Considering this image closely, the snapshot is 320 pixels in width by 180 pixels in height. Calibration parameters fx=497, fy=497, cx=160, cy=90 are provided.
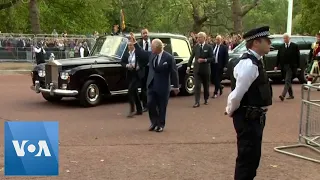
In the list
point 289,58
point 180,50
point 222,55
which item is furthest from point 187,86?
point 289,58

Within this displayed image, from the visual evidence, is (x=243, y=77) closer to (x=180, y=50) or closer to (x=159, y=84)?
(x=159, y=84)

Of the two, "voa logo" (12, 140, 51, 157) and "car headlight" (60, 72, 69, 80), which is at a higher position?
"voa logo" (12, 140, 51, 157)

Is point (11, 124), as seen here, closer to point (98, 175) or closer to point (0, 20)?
point (98, 175)

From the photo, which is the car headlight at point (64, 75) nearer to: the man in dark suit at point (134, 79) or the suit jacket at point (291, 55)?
the man in dark suit at point (134, 79)

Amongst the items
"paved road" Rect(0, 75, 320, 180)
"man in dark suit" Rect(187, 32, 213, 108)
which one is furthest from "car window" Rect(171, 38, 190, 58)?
"paved road" Rect(0, 75, 320, 180)

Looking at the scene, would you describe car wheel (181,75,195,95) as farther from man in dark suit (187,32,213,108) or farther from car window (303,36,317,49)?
car window (303,36,317,49)

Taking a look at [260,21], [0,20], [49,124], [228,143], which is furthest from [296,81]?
[260,21]

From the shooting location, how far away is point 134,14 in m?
50.8

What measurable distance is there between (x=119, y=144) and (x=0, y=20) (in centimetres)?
3517

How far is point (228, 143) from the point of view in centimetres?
845

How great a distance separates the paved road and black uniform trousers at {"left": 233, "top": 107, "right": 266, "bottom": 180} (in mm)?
1289

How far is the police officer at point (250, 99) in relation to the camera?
192 inches

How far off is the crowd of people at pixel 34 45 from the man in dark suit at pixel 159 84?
17966mm

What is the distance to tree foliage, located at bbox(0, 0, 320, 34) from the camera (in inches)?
1553
